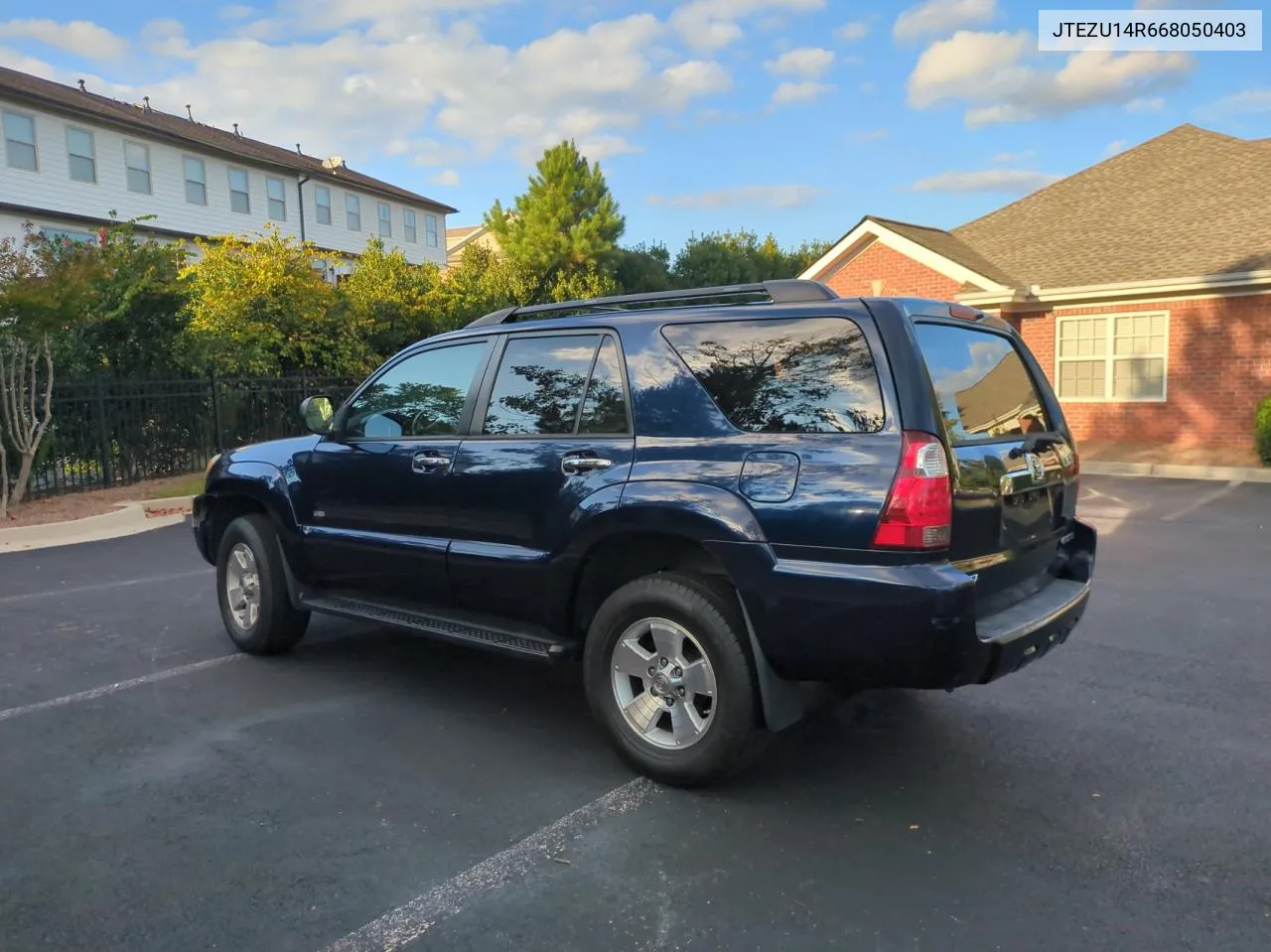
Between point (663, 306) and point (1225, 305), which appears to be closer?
point (663, 306)

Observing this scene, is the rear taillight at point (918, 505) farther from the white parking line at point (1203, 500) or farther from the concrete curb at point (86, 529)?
the concrete curb at point (86, 529)

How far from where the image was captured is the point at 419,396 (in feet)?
16.2

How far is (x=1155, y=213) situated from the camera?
1867cm

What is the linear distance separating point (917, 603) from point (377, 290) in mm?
18172

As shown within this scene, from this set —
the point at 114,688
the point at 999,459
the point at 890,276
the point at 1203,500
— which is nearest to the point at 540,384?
the point at 999,459

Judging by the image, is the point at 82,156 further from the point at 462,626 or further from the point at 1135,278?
the point at 462,626

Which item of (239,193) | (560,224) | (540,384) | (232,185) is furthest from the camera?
(560,224)

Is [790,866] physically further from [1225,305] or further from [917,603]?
[1225,305]

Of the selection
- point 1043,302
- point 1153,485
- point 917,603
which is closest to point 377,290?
point 1043,302

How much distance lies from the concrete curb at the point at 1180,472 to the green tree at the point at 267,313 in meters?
13.3

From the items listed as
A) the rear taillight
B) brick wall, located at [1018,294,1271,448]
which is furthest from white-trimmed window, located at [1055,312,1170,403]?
the rear taillight

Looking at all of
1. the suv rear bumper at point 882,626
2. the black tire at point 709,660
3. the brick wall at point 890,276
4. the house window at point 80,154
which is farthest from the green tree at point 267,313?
the suv rear bumper at point 882,626

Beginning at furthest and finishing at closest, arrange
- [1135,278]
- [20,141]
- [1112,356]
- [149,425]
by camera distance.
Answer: [20,141] → [1112,356] → [1135,278] → [149,425]

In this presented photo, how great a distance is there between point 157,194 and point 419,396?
27.8 metres
